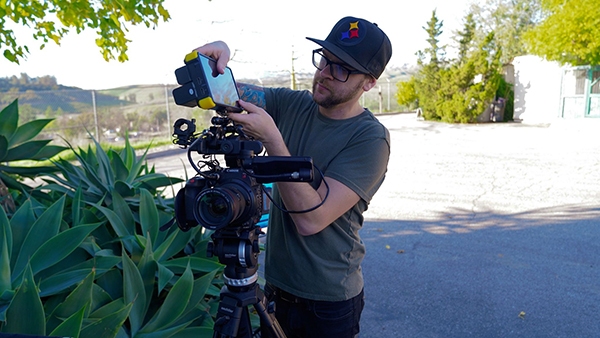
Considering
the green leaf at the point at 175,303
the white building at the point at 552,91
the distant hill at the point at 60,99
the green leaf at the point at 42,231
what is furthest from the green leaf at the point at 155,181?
the white building at the point at 552,91

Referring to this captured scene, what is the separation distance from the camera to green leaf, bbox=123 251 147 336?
2129 mm

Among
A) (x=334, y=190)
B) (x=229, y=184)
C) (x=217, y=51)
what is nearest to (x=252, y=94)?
(x=217, y=51)

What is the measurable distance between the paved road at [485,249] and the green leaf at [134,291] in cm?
197

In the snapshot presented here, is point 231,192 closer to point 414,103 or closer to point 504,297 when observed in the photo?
point 504,297

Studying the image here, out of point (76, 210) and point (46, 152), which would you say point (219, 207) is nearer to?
point (76, 210)

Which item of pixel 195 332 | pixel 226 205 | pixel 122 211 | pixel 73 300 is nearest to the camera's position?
pixel 226 205

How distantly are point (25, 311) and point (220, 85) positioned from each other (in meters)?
1.11

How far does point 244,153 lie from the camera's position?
4.86 ft

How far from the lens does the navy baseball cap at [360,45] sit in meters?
1.87

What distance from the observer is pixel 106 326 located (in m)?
1.69

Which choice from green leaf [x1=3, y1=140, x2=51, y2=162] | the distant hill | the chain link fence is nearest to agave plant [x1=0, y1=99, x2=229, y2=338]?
green leaf [x1=3, y1=140, x2=51, y2=162]

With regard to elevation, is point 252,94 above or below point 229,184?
above

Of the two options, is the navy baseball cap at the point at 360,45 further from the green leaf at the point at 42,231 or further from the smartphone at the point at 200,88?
the green leaf at the point at 42,231

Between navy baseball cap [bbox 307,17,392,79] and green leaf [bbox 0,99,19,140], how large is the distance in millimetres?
2817
